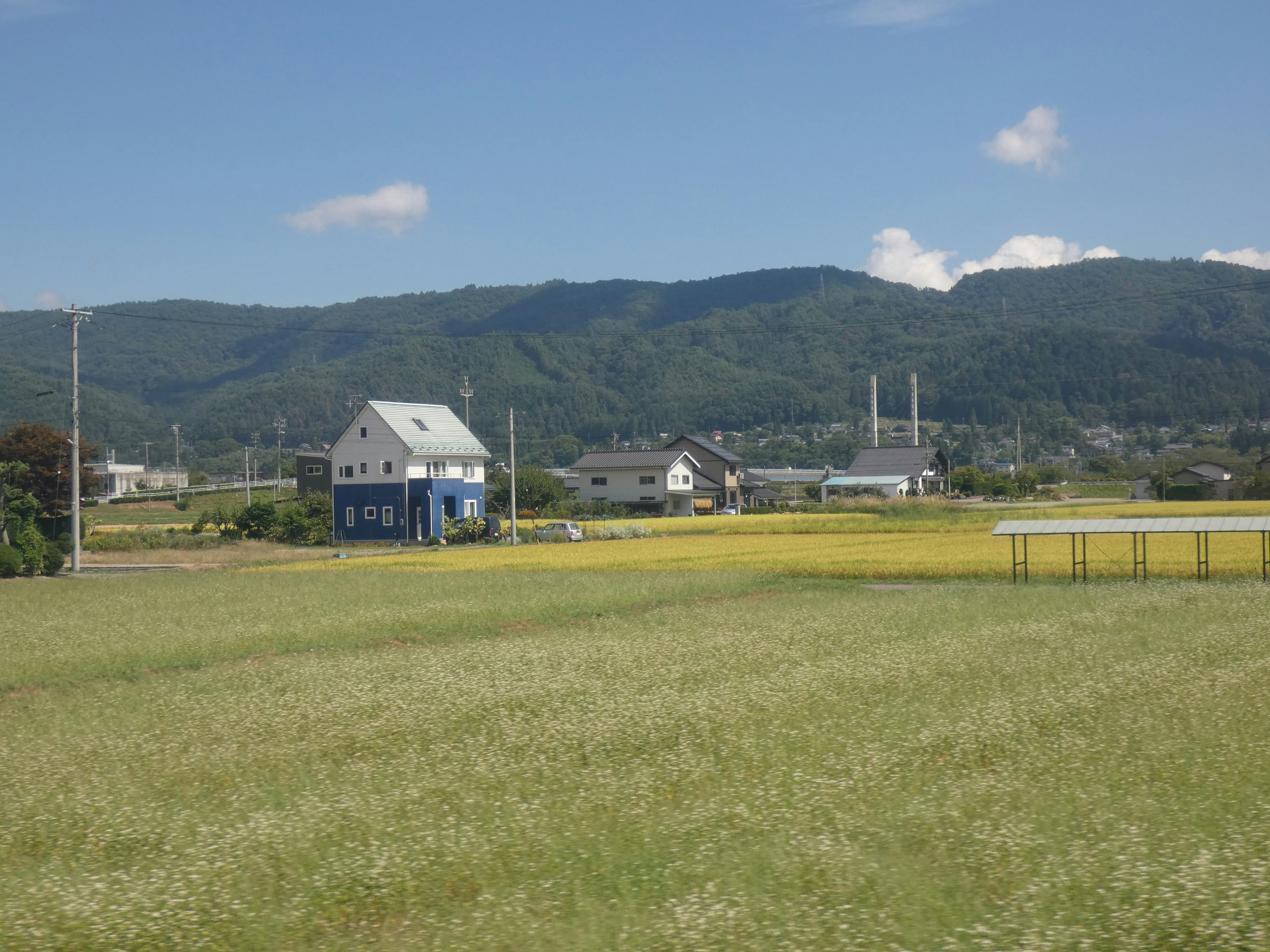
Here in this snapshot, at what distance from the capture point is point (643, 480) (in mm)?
93500

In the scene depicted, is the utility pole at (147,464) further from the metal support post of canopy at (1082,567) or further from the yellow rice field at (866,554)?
the metal support post of canopy at (1082,567)

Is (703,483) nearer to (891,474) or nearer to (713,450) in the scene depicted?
(713,450)

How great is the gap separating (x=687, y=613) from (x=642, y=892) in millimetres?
17929

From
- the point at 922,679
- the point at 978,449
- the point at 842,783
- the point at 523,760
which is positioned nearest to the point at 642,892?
the point at 842,783

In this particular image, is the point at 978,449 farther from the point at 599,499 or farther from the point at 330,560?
the point at 330,560

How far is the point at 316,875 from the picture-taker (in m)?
7.82

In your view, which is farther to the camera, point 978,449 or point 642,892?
point 978,449

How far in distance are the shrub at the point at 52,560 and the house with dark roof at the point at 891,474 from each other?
247ft

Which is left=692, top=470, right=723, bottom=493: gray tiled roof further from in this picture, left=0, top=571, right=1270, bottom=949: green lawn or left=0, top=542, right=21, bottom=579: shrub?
left=0, top=571, right=1270, bottom=949: green lawn

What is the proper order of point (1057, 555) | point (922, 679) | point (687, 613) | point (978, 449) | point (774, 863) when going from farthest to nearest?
point (978, 449), point (1057, 555), point (687, 613), point (922, 679), point (774, 863)

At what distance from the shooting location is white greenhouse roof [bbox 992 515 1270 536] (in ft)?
102

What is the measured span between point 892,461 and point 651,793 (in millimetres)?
105035

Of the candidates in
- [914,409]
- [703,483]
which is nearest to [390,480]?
[703,483]

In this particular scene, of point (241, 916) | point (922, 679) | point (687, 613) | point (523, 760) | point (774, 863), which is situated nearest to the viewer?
point (241, 916)
